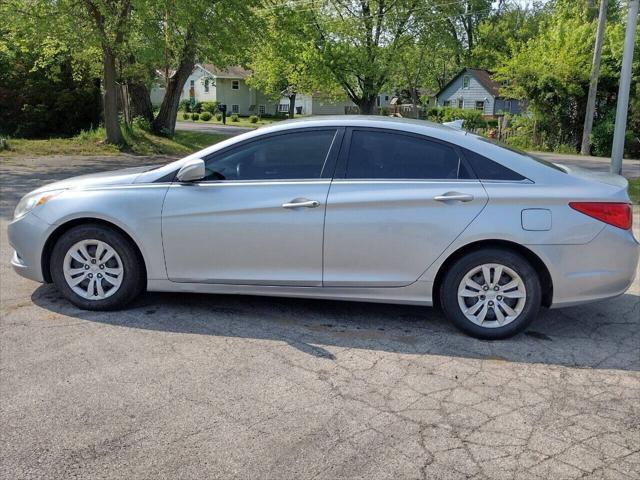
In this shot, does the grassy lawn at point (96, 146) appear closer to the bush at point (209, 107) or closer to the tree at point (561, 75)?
the tree at point (561, 75)

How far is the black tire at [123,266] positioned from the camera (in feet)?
16.1

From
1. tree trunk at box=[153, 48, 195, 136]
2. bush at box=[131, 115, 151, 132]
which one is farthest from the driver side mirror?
bush at box=[131, 115, 151, 132]

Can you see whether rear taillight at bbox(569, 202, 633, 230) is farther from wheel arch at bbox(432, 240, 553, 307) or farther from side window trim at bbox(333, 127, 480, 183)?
side window trim at bbox(333, 127, 480, 183)

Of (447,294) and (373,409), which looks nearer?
(373,409)

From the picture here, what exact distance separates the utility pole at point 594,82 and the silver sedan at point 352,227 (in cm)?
2359

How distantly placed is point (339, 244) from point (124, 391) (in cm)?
187

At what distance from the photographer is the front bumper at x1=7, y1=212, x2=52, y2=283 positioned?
4.98 m

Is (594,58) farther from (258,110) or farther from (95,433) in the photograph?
(258,110)

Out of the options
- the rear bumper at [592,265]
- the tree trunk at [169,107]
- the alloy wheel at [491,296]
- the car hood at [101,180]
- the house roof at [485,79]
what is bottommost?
the alloy wheel at [491,296]

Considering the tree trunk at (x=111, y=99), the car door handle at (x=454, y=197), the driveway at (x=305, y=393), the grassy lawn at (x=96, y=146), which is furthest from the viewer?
the tree trunk at (x=111, y=99)

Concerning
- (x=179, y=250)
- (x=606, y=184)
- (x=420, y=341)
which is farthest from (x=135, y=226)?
(x=606, y=184)

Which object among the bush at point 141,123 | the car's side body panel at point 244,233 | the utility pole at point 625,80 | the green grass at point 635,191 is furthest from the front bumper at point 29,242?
the bush at point 141,123

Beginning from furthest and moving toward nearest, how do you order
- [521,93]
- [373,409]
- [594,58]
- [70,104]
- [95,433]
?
[521,93] < [594,58] < [70,104] < [373,409] < [95,433]

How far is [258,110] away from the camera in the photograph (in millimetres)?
70375
